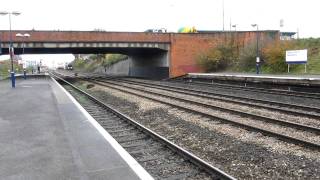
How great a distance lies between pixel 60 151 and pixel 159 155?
2.17 m

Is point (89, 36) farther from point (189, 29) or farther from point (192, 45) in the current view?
point (189, 29)

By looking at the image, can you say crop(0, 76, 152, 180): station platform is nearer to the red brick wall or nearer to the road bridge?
the road bridge

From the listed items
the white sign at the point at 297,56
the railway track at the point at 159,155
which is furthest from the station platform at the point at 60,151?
the white sign at the point at 297,56

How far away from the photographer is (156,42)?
5266 cm

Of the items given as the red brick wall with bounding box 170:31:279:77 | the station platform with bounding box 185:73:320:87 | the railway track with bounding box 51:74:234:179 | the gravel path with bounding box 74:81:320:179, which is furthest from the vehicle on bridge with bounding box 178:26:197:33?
the railway track with bounding box 51:74:234:179

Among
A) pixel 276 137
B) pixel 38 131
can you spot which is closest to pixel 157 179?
pixel 276 137

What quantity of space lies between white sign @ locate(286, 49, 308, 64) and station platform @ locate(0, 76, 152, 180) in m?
26.3

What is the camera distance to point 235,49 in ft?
173

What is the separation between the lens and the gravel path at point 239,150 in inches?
316

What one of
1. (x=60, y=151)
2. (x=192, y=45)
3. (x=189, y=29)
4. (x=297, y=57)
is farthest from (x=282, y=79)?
(x=189, y=29)

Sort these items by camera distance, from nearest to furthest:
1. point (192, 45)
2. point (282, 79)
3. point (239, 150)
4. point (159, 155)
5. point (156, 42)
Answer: point (159, 155)
point (239, 150)
point (282, 79)
point (156, 42)
point (192, 45)

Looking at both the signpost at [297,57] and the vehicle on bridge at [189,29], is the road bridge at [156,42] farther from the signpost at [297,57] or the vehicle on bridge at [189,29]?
the signpost at [297,57]

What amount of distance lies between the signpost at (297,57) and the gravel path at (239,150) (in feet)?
78.0

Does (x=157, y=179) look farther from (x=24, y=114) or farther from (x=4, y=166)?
(x=24, y=114)
